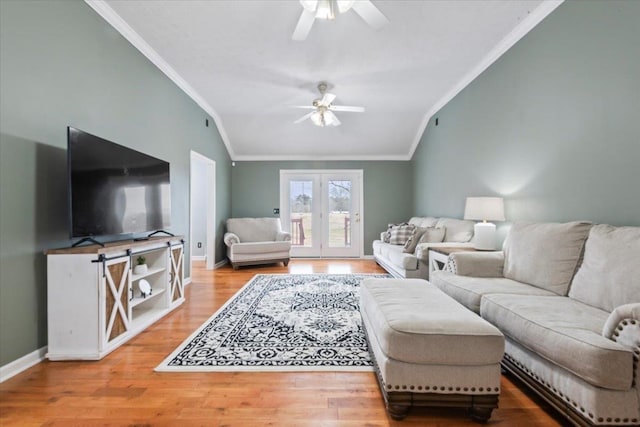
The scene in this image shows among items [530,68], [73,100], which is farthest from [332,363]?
[530,68]

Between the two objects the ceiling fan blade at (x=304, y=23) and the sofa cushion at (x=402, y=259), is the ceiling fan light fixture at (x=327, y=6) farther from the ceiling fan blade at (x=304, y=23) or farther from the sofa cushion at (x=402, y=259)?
the sofa cushion at (x=402, y=259)

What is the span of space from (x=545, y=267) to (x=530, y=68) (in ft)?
6.51

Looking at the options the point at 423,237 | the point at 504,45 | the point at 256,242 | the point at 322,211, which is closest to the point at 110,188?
the point at 256,242

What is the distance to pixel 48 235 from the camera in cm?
214

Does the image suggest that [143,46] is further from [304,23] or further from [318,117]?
[318,117]

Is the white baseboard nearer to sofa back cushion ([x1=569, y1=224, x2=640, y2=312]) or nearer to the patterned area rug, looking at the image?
the patterned area rug

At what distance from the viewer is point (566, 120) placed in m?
2.46

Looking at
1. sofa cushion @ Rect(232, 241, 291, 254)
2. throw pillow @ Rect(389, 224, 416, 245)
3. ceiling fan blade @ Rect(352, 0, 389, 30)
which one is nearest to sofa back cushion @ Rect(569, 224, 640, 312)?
ceiling fan blade @ Rect(352, 0, 389, 30)

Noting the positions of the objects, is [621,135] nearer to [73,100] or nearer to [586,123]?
[586,123]

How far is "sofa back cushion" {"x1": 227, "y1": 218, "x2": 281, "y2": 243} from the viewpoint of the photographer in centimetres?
586

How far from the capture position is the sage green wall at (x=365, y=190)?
666 cm

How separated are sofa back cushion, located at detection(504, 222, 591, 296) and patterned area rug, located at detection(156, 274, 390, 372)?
138 centimetres

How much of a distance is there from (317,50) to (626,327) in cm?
332

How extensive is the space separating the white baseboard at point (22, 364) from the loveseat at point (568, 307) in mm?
3089
